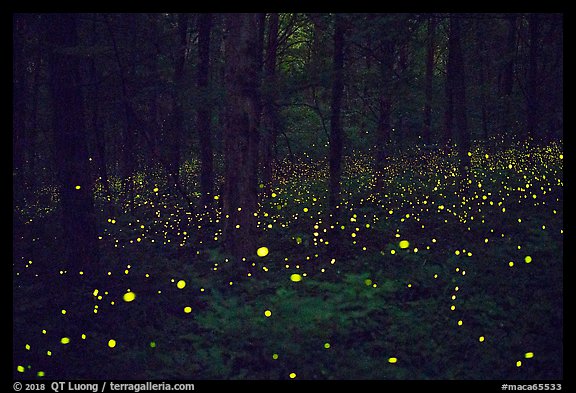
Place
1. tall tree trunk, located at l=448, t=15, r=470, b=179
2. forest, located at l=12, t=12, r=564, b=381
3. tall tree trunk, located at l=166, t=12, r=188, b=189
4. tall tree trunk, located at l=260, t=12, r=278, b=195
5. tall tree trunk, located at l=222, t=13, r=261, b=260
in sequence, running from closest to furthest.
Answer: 1. forest, located at l=12, t=12, r=564, b=381
2. tall tree trunk, located at l=222, t=13, r=261, b=260
3. tall tree trunk, located at l=448, t=15, r=470, b=179
4. tall tree trunk, located at l=166, t=12, r=188, b=189
5. tall tree trunk, located at l=260, t=12, r=278, b=195

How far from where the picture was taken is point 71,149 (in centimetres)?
909

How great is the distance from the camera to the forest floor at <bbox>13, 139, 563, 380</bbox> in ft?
20.5

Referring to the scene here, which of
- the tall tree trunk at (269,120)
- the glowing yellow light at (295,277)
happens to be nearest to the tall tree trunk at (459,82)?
the tall tree trunk at (269,120)

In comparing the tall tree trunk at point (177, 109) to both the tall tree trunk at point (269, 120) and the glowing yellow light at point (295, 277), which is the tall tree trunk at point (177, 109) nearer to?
the tall tree trunk at point (269, 120)

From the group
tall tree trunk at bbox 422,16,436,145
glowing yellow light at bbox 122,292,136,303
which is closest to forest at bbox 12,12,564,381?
glowing yellow light at bbox 122,292,136,303

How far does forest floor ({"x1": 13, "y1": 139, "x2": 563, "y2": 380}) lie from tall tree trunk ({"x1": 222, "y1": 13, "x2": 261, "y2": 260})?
45 cm

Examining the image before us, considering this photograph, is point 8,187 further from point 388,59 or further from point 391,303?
point 388,59

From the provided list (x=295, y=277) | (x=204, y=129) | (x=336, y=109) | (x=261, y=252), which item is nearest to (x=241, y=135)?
(x=336, y=109)

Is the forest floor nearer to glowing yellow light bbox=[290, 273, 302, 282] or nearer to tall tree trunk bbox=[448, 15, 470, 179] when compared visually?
glowing yellow light bbox=[290, 273, 302, 282]

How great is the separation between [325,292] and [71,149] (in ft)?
17.0

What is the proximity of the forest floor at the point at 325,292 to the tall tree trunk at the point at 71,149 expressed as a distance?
0.53 m

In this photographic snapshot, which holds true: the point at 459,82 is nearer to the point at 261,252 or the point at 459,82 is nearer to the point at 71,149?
the point at 261,252

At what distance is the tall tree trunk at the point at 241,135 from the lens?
9227mm
